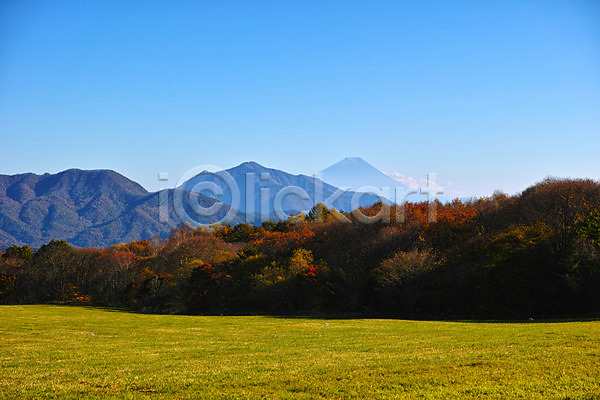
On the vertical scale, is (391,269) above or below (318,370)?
above

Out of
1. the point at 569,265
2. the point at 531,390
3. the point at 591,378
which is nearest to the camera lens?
the point at 531,390

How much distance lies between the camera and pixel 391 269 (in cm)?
6675

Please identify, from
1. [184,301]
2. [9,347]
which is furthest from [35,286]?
[9,347]

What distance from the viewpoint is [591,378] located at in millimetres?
13555

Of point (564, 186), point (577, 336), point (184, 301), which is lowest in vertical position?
point (184, 301)

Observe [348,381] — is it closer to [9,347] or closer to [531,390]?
[531,390]

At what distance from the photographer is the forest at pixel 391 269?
56.7 metres

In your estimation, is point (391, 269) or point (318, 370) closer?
Result: point (318, 370)

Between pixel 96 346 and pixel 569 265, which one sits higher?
pixel 569 265

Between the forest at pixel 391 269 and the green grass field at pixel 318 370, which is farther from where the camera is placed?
the forest at pixel 391 269

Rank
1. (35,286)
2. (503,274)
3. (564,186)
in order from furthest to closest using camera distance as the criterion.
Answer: (35,286) → (564,186) → (503,274)

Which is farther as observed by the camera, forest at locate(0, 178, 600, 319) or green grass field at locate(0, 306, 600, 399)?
forest at locate(0, 178, 600, 319)

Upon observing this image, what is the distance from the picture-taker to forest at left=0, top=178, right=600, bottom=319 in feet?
186

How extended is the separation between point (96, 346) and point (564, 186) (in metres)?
70.3
